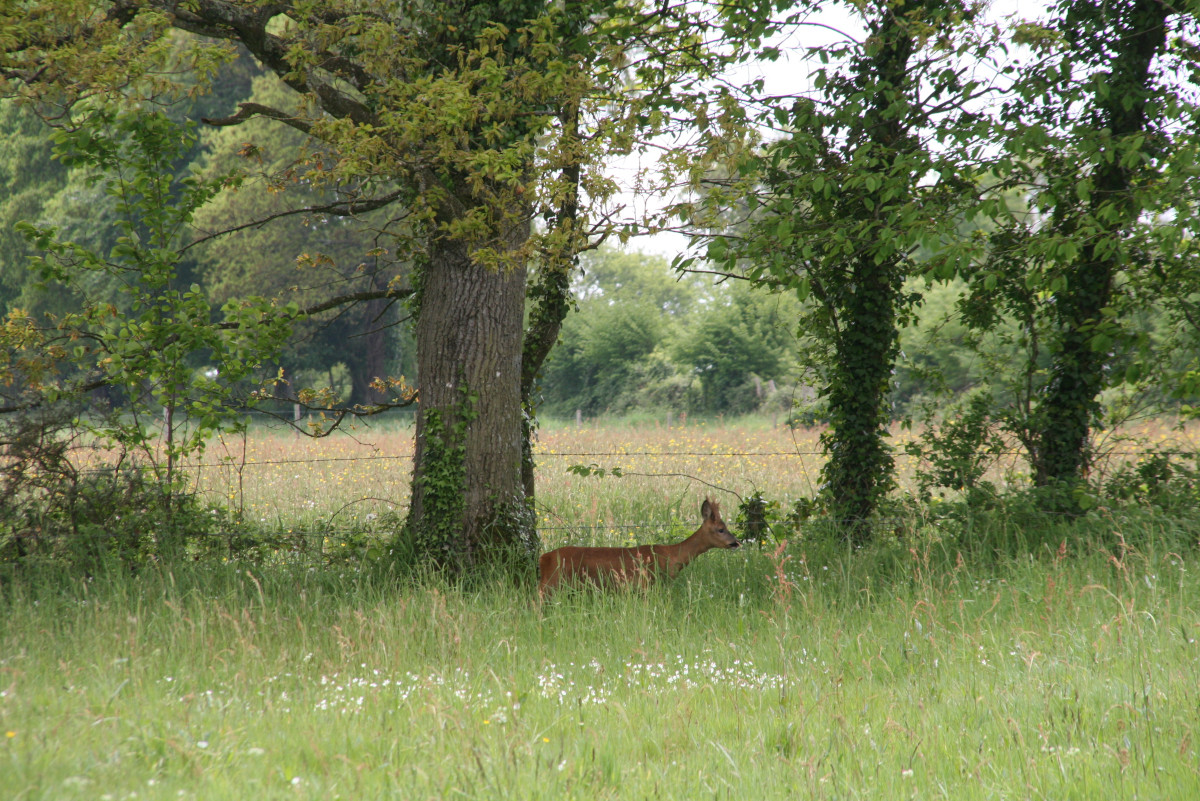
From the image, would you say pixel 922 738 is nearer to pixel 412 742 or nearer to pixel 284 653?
pixel 412 742

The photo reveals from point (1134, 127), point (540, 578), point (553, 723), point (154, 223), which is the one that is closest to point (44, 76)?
point (154, 223)

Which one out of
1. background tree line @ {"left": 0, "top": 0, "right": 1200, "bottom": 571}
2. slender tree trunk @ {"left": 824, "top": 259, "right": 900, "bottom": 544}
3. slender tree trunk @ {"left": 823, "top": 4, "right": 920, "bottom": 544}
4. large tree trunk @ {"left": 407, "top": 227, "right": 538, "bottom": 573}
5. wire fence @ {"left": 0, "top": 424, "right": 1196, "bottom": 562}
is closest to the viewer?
background tree line @ {"left": 0, "top": 0, "right": 1200, "bottom": 571}

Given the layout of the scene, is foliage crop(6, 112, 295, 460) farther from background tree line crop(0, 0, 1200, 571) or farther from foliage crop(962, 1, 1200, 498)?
foliage crop(962, 1, 1200, 498)

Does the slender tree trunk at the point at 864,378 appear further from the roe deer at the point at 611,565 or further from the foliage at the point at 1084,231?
the roe deer at the point at 611,565

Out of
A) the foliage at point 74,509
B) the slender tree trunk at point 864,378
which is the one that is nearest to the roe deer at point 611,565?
the slender tree trunk at point 864,378

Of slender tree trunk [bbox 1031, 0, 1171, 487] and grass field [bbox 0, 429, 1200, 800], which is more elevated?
slender tree trunk [bbox 1031, 0, 1171, 487]

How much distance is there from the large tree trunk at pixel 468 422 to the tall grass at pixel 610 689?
67cm

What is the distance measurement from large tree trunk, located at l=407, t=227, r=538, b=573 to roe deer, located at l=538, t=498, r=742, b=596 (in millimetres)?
640

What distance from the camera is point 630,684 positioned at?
4.82 metres

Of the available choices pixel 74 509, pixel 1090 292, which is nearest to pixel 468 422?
pixel 74 509

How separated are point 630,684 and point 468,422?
328cm

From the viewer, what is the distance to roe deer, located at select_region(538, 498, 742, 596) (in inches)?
265

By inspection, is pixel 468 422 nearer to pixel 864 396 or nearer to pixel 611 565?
pixel 611 565

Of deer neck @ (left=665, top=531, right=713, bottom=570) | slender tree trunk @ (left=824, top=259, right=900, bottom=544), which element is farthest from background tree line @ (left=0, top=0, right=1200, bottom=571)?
deer neck @ (left=665, top=531, right=713, bottom=570)
